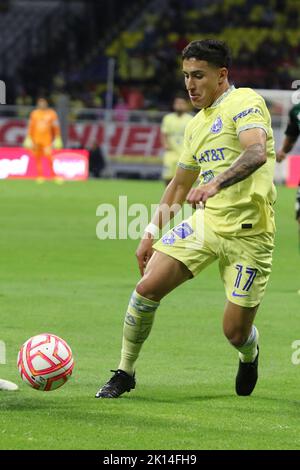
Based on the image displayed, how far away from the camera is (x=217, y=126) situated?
7.19 m

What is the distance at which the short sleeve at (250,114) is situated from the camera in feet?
22.5

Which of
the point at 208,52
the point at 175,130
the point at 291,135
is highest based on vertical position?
the point at 208,52

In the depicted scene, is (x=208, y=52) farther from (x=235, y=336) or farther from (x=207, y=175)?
(x=235, y=336)

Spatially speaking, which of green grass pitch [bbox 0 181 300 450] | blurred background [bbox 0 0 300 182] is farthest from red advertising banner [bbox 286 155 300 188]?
green grass pitch [bbox 0 181 300 450]

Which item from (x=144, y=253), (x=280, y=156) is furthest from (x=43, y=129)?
(x=144, y=253)

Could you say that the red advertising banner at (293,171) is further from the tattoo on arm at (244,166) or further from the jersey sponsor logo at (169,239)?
the tattoo on arm at (244,166)

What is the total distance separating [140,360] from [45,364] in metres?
1.97

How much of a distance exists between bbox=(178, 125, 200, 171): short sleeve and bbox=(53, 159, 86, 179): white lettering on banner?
89.7 feet

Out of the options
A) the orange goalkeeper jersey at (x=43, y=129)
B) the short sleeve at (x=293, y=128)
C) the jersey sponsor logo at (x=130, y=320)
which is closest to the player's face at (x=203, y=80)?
the jersey sponsor logo at (x=130, y=320)

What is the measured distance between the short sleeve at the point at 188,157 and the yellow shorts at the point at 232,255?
0.46 meters

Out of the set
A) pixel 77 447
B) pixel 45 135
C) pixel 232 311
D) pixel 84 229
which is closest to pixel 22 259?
pixel 84 229

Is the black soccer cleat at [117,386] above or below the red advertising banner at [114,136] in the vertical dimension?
above

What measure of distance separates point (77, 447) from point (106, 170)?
100 ft

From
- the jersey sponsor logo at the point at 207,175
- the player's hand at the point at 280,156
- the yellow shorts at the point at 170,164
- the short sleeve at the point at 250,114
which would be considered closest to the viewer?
the short sleeve at the point at 250,114
